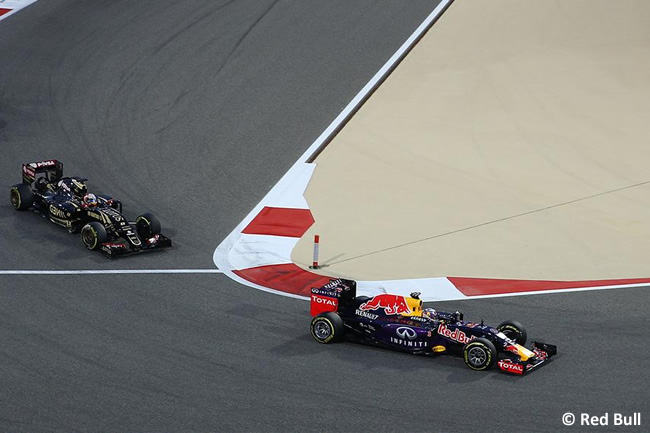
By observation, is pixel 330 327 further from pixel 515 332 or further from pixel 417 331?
pixel 515 332

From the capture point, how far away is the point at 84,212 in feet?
69.9

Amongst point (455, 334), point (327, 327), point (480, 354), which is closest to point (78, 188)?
point (327, 327)

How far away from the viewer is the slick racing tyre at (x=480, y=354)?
15.5 m

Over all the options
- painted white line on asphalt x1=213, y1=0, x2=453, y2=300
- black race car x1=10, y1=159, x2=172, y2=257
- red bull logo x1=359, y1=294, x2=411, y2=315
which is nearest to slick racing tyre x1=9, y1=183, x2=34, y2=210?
black race car x1=10, y1=159, x2=172, y2=257

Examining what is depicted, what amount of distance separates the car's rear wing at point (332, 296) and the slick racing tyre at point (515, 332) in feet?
8.73

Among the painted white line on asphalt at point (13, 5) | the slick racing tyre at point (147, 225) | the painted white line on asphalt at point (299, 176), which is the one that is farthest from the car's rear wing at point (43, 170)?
the painted white line on asphalt at point (13, 5)

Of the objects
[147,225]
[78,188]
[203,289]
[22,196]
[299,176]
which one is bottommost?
[203,289]

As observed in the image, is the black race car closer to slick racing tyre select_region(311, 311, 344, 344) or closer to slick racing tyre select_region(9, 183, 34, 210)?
slick racing tyre select_region(9, 183, 34, 210)

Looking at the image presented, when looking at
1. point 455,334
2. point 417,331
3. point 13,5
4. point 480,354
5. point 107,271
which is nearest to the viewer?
point 480,354

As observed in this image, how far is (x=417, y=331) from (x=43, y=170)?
10.8m

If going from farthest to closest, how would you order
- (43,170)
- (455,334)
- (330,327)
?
(43,170)
(330,327)
(455,334)

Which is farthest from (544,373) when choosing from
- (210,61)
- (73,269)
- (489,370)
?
(210,61)

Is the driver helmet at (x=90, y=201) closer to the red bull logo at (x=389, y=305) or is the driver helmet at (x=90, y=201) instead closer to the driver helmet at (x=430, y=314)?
the red bull logo at (x=389, y=305)

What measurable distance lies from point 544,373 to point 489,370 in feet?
2.78
